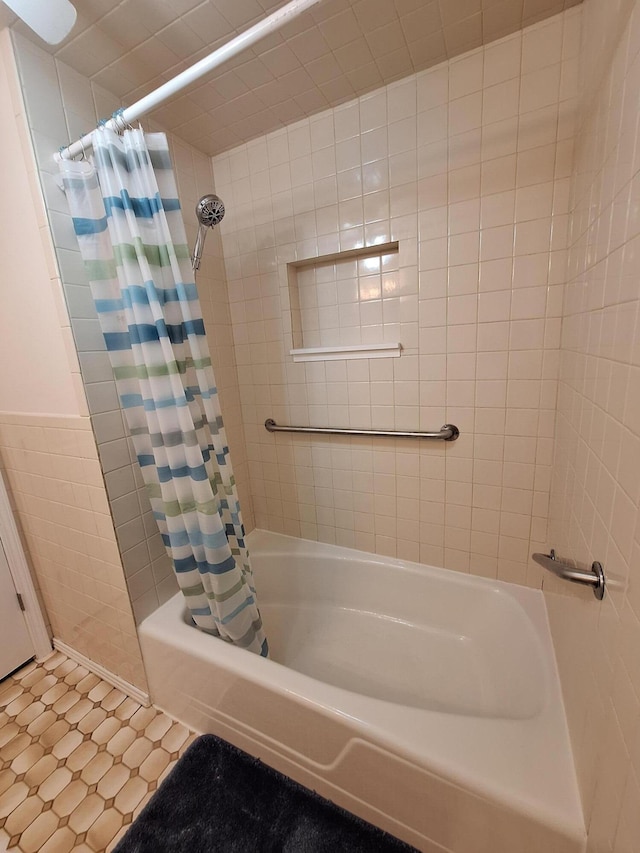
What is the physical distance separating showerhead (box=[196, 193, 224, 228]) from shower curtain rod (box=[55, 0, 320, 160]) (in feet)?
0.90

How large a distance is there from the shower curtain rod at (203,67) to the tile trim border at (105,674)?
6.13 feet

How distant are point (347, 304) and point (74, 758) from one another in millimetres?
1993

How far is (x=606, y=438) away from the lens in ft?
2.10

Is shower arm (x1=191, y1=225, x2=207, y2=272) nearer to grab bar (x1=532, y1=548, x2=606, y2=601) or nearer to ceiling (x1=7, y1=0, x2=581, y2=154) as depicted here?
ceiling (x1=7, y1=0, x2=581, y2=154)

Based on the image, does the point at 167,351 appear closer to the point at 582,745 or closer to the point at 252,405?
the point at 252,405

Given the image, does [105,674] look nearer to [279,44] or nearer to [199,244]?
[199,244]

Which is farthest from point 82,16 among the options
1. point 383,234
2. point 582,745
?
point 582,745

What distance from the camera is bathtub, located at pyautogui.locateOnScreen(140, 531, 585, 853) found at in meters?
0.77

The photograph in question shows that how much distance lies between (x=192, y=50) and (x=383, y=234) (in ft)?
2.73

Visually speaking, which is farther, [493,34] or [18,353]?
[18,353]

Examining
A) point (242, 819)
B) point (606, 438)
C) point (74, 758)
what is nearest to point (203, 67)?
point (606, 438)

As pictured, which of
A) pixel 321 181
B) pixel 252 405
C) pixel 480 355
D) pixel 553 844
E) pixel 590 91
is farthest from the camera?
pixel 252 405

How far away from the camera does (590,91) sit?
34.2 inches

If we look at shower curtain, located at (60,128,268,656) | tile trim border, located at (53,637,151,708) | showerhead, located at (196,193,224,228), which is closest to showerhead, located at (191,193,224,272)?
showerhead, located at (196,193,224,228)
